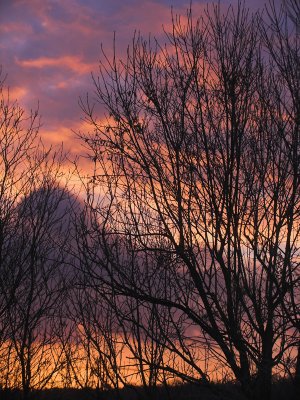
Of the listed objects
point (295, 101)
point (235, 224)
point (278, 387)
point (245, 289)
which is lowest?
point (278, 387)

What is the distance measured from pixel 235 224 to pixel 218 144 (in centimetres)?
106

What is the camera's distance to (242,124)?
7.55m

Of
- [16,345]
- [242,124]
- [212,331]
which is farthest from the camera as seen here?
[16,345]

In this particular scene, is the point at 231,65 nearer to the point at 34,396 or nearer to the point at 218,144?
the point at 218,144

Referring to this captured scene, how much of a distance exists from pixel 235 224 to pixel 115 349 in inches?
219

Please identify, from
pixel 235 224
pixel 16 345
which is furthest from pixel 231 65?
pixel 16 345

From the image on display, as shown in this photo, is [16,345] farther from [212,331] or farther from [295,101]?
[295,101]

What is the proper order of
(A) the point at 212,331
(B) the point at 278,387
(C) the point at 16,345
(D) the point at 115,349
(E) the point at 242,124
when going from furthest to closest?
(C) the point at 16,345
(D) the point at 115,349
(B) the point at 278,387
(E) the point at 242,124
(A) the point at 212,331

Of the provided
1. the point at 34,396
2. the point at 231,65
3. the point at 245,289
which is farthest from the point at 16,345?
the point at 231,65

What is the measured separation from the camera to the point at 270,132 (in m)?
8.15

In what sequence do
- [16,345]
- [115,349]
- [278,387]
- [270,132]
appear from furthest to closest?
[16,345] → [115,349] → [278,387] → [270,132]

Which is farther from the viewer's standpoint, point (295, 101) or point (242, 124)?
point (295, 101)

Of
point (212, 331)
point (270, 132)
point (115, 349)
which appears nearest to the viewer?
point (212, 331)

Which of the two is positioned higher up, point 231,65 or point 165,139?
point 231,65
